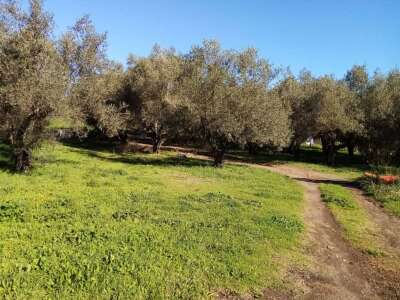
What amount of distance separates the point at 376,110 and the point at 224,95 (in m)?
22.5

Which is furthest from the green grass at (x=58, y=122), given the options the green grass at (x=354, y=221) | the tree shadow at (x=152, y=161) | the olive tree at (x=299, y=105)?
the olive tree at (x=299, y=105)

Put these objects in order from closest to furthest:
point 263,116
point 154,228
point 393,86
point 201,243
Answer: point 201,243, point 154,228, point 263,116, point 393,86

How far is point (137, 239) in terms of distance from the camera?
11.5 m

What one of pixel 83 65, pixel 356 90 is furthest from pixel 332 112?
pixel 83 65

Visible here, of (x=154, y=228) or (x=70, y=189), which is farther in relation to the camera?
(x=70, y=189)

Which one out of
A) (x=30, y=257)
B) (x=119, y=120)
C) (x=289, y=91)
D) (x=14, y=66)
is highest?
(x=289, y=91)

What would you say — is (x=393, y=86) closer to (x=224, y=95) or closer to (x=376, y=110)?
(x=376, y=110)

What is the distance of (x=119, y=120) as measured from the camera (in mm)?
29297

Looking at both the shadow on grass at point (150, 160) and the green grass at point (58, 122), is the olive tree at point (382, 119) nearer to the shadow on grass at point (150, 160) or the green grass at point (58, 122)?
the shadow on grass at point (150, 160)

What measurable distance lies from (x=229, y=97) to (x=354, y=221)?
18.4 metres

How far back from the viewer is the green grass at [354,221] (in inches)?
536

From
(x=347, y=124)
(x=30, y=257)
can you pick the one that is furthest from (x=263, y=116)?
(x=30, y=257)

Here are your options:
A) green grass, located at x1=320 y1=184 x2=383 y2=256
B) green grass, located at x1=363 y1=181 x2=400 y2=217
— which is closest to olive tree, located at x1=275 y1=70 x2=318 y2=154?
green grass, located at x1=363 y1=181 x2=400 y2=217

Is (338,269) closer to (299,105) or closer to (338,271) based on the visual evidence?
(338,271)
